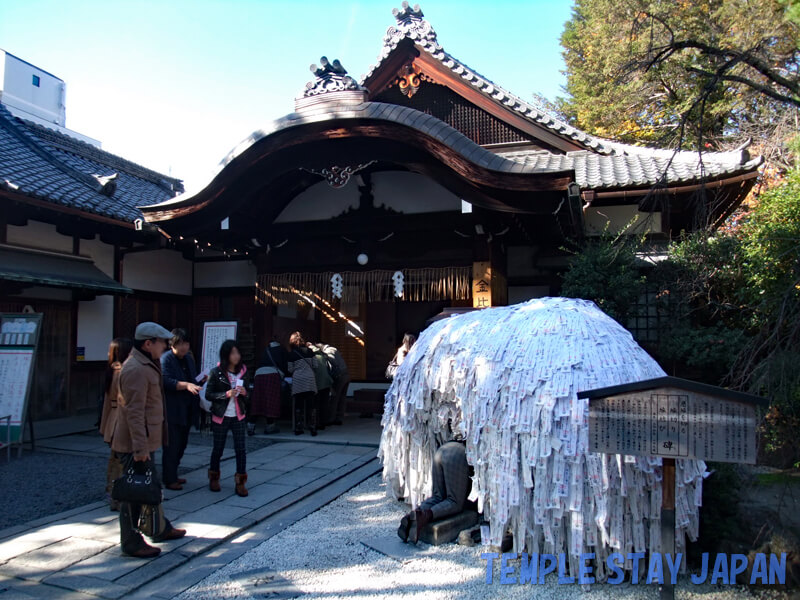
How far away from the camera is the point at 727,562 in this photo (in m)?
4.01

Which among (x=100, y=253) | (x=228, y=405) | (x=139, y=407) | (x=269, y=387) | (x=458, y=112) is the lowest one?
(x=269, y=387)

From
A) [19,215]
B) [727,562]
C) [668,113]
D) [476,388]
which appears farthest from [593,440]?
[668,113]

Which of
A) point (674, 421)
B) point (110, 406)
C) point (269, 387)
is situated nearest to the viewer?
point (674, 421)

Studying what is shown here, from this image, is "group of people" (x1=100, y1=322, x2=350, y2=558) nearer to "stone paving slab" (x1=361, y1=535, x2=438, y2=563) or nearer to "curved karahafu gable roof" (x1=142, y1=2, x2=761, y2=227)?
"stone paving slab" (x1=361, y1=535, x2=438, y2=563)

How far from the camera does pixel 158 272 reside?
12117 mm

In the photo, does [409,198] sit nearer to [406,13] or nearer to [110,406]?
[406,13]

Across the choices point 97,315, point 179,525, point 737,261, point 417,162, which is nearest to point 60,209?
point 97,315

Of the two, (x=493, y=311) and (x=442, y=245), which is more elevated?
(x=442, y=245)

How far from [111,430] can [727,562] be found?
5646mm

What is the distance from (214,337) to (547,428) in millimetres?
7115

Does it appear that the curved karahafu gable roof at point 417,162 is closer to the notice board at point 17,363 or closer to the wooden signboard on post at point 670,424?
the notice board at point 17,363

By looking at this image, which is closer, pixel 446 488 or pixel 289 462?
pixel 446 488

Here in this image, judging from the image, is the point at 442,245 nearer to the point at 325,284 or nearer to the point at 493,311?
the point at 325,284

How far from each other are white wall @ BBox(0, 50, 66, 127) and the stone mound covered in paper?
33766 mm
